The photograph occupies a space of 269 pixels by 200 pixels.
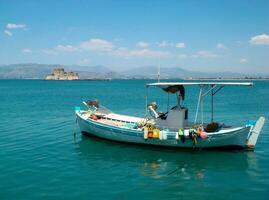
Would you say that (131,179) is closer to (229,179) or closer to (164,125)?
(229,179)

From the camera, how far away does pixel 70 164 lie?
1886cm

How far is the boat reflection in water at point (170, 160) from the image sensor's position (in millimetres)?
17531

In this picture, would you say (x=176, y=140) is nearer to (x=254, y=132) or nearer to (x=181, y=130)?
(x=181, y=130)

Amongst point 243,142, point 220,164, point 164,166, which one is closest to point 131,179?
point 164,166

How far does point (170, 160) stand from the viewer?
19.6 m

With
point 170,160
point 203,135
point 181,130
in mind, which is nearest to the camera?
point 170,160

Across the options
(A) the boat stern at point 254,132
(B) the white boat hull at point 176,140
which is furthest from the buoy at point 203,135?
(A) the boat stern at point 254,132

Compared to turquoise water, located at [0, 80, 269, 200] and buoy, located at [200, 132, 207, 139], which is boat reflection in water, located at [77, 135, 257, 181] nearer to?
turquoise water, located at [0, 80, 269, 200]

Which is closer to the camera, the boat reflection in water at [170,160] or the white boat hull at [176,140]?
the boat reflection in water at [170,160]

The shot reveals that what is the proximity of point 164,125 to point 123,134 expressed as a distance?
9.05 feet

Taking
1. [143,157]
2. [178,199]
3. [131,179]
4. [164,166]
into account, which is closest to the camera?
[178,199]

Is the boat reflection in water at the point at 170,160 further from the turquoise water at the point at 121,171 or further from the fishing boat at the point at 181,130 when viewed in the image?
the fishing boat at the point at 181,130

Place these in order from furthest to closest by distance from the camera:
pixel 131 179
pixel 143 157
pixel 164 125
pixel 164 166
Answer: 1. pixel 164 125
2. pixel 143 157
3. pixel 164 166
4. pixel 131 179

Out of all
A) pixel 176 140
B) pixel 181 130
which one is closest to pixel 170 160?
pixel 176 140
